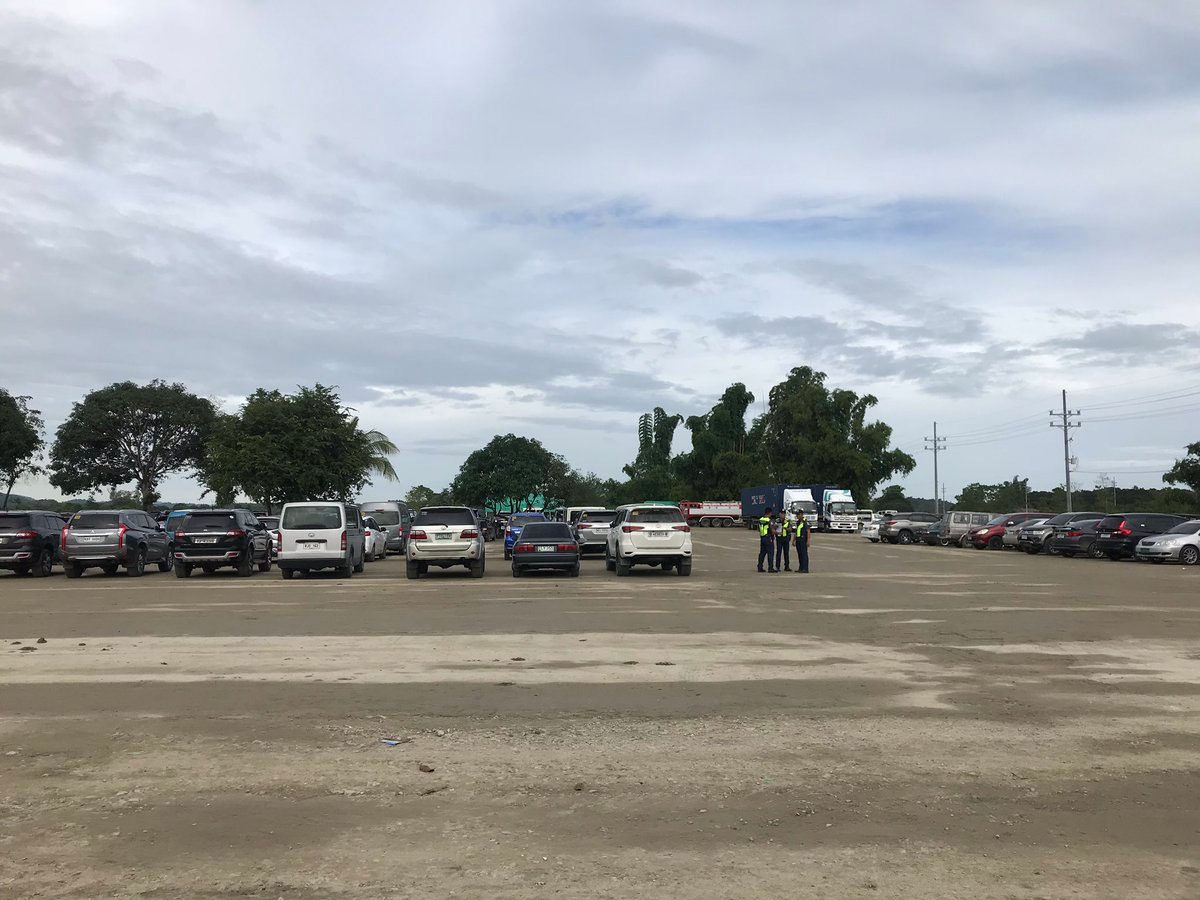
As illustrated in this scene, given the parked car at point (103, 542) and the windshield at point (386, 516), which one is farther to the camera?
the windshield at point (386, 516)

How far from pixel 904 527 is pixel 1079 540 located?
600 inches

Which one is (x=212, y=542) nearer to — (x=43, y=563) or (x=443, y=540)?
(x=43, y=563)

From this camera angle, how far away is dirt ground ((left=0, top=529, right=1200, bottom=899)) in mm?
5070

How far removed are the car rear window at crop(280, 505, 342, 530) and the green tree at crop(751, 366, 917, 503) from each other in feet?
228

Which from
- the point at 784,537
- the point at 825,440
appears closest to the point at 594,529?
the point at 784,537

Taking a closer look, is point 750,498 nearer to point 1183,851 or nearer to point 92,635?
point 92,635

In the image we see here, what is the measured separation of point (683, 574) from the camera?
2567 centimetres

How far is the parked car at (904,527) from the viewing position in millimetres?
51750

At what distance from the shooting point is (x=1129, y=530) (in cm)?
3547

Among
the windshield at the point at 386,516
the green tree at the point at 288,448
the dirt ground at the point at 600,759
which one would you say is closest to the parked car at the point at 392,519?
the windshield at the point at 386,516

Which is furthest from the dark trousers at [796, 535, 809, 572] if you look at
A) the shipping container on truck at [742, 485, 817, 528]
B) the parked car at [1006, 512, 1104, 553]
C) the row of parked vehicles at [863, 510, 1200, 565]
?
the shipping container on truck at [742, 485, 817, 528]

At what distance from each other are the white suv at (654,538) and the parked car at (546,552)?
1290mm

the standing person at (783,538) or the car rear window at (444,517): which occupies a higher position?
the car rear window at (444,517)

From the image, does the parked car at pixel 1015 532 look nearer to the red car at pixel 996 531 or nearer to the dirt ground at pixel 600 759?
the red car at pixel 996 531
